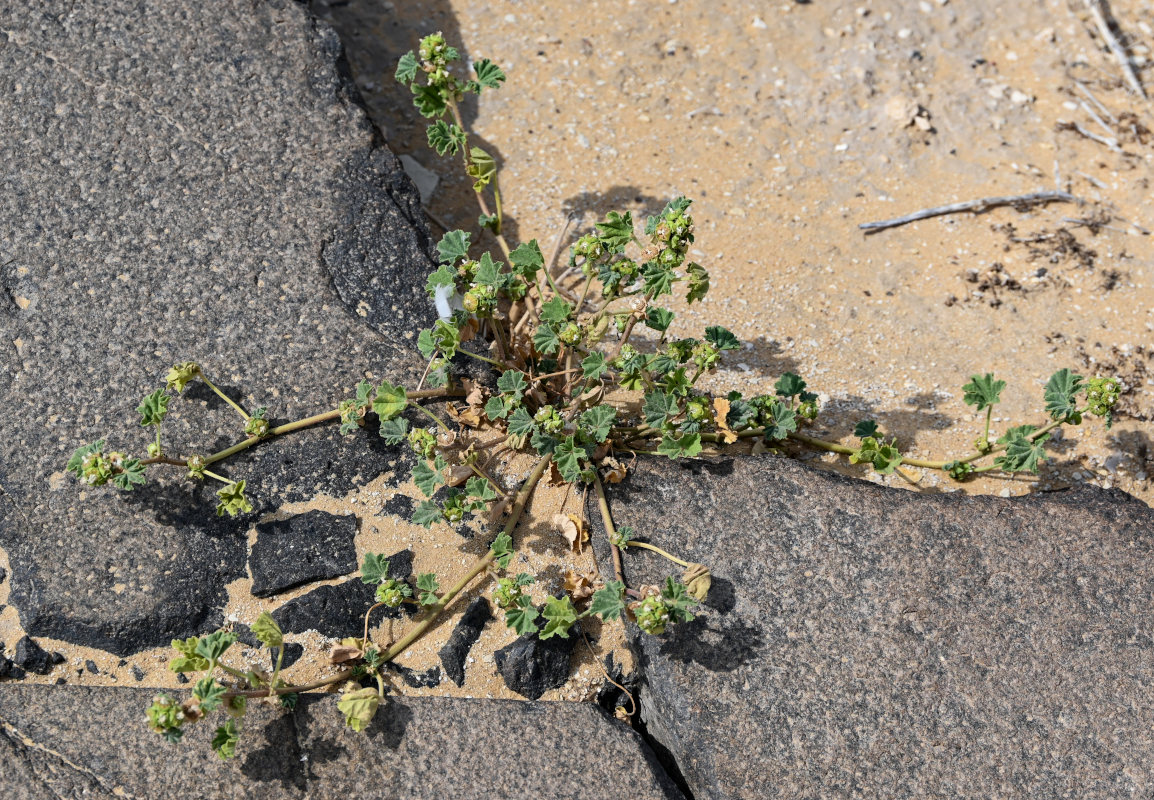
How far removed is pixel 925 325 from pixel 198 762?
290 cm

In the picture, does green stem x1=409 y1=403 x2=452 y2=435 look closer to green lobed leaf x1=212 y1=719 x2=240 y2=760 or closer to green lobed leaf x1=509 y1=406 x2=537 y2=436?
green lobed leaf x1=509 y1=406 x2=537 y2=436

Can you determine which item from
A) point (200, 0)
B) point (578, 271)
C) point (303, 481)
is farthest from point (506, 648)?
point (200, 0)

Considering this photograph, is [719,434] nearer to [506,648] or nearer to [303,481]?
[506,648]

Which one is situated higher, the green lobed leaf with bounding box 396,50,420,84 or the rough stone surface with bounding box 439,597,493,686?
the green lobed leaf with bounding box 396,50,420,84

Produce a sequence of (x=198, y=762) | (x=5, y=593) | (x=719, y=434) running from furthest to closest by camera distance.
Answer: (x=719, y=434)
(x=5, y=593)
(x=198, y=762)

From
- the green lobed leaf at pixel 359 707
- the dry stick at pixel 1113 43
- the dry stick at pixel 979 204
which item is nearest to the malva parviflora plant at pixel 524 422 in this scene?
the green lobed leaf at pixel 359 707

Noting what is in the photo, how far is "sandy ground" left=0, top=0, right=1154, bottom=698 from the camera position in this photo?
11.9 ft

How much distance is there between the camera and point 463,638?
2691mm

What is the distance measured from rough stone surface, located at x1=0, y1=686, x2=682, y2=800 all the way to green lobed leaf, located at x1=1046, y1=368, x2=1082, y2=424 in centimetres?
159

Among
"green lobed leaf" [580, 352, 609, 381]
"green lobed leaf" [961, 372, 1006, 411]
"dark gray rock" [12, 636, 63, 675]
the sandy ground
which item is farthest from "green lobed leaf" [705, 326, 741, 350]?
"dark gray rock" [12, 636, 63, 675]

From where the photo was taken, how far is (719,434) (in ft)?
10.2

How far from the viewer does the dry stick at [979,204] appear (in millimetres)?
4090

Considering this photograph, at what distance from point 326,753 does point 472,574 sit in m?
0.59

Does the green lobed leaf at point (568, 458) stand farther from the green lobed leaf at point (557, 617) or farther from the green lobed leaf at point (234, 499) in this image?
the green lobed leaf at point (234, 499)
